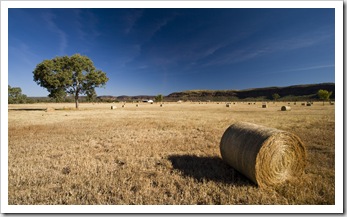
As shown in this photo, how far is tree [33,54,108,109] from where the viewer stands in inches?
1393

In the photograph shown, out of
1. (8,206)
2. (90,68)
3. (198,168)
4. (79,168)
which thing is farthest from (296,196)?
(90,68)

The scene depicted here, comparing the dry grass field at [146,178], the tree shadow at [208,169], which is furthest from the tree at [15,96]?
the tree shadow at [208,169]

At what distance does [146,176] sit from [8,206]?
3.14 metres

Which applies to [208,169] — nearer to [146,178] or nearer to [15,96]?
[146,178]

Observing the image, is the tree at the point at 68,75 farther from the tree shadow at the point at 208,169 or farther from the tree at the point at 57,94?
the tree shadow at the point at 208,169

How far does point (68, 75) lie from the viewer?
3622 centimetres

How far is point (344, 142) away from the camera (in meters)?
5.09

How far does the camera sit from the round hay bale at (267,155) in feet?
15.8

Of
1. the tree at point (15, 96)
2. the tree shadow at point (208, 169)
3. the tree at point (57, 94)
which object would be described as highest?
the tree at point (15, 96)

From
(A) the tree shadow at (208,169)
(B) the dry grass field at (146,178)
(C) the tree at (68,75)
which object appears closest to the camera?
(B) the dry grass field at (146,178)

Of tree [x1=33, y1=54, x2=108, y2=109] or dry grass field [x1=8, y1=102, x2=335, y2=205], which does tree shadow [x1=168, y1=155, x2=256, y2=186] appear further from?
tree [x1=33, y1=54, x2=108, y2=109]

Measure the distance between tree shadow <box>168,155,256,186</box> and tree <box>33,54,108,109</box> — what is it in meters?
35.9

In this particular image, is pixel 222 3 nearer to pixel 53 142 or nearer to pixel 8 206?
pixel 8 206

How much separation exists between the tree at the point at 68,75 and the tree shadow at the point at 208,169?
3588cm
